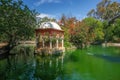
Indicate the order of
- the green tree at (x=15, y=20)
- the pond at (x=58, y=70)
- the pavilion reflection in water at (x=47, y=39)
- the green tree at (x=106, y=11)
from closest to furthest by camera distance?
the pond at (x=58, y=70)
the green tree at (x=15, y=20)
the pavilion reflection in water at (x=47, y=39)
the green tree at (x=106, y=11)

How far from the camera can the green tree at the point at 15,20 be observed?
2295cm

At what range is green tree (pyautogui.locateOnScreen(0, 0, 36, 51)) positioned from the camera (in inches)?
903

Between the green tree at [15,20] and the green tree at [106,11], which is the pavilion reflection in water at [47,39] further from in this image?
the green tree at [106,11]

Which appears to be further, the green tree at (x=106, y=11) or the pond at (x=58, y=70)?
the green tree at (x=106, y=11)

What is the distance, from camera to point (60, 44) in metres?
35.2

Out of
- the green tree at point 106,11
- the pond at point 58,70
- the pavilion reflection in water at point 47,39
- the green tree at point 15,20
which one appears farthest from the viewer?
the green tree at point 106,11

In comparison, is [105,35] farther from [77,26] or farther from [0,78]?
[0,78]

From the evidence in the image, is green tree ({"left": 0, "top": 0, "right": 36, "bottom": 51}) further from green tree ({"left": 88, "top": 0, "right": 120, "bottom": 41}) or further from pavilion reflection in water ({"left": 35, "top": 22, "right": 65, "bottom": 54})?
green tree ({"left": 88, "top": 0, "right": 120, "bottom": 41})

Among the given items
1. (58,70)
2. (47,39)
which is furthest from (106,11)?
(58,70)

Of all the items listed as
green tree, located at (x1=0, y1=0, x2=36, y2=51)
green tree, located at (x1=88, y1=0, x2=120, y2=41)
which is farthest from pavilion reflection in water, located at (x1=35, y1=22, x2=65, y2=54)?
green tree, located at (x1=88, y1=0, x2=120, y2=41)

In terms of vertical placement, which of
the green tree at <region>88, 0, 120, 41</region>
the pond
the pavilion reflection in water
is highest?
the green tree at <region>88, 0, 120, 41</region>

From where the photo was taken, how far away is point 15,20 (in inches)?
996

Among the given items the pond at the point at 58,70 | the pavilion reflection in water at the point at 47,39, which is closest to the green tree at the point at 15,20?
the pavilion reflection in water at the point at 47,39

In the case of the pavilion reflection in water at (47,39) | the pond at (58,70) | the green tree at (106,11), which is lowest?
the pond at (58,70)
